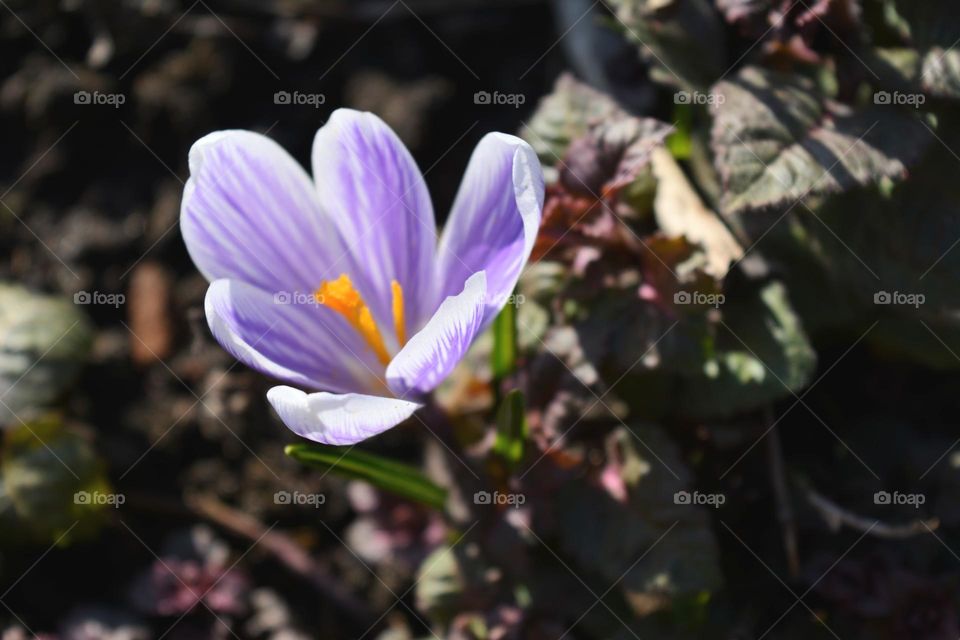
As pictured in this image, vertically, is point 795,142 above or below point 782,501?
above

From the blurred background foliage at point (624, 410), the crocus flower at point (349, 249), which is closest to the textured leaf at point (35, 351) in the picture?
the blurred background foliage at point (624, 410)

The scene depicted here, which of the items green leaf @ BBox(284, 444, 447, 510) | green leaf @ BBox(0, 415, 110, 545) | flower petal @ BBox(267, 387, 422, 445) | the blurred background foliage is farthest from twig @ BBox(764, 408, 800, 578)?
green leaf @ BBox(0, 415, 110, 545)

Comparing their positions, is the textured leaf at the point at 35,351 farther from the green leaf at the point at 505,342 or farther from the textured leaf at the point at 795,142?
the textured leaf at the point at 795,142

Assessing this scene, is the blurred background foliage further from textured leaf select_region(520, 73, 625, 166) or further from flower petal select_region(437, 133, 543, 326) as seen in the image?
flower petal select_region(437, 133, 543, 326)

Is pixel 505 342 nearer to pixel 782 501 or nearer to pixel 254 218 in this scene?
pixel 254 218

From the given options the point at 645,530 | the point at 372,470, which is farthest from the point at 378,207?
the point at 645,530

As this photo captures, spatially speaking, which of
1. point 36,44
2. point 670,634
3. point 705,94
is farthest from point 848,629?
point 36,44

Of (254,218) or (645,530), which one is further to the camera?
(645,530)
